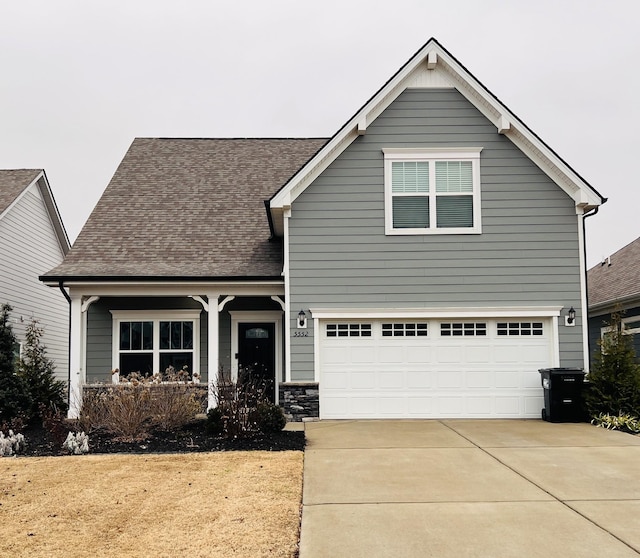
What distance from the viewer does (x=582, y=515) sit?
20.5 feet

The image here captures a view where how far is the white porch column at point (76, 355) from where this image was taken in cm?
1325

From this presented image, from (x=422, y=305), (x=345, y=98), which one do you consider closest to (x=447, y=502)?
(x=422, y=305)

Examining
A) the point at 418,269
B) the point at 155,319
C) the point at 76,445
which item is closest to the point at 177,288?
the point at 155,319

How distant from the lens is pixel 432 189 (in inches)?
527

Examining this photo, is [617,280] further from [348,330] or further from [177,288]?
[177,288]

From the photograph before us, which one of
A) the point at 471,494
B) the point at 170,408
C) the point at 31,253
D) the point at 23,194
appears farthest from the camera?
the point at 31,253

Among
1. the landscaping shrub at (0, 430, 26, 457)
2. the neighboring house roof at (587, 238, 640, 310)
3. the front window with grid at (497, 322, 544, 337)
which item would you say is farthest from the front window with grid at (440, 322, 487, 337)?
the landscaping shrub at (0, 430, 26, 457)

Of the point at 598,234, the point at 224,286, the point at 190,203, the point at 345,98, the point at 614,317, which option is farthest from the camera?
the point at 598,234

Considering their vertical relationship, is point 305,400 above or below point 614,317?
below

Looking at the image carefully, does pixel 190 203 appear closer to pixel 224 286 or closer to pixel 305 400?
pixel 224 286

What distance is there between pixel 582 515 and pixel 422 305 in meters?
7.18

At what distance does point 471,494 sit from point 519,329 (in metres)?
6.84

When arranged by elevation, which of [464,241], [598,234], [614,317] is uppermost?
[598,234]

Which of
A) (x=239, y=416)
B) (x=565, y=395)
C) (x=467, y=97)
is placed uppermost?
(x=467, y=97)
